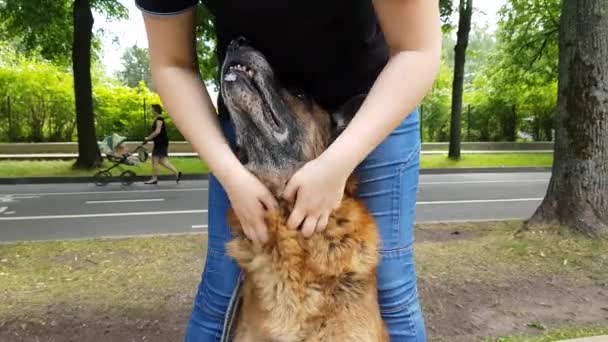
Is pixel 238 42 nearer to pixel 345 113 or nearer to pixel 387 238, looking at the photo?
pixel 345 113

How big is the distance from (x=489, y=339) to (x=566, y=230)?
2578 millimetres

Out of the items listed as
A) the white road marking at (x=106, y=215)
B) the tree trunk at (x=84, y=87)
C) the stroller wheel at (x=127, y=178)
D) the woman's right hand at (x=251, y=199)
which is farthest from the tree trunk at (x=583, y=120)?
the tree trunk at (x=84, y=87)

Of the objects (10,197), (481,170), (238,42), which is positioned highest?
(238,42)

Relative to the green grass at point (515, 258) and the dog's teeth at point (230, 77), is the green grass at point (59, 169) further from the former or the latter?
the dog's teeth at point (230, 77)

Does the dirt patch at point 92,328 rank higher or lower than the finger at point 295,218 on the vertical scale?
lower

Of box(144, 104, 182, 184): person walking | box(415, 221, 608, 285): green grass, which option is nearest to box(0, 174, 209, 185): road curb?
box(144, 104, 182, 184): person walking

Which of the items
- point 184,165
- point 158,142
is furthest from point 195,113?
point 184,165

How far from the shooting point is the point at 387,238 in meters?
1.74

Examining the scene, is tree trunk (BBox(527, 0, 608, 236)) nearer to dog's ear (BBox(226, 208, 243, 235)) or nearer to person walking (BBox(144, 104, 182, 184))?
dog's ear (BBox(226, 208, 243, 235))

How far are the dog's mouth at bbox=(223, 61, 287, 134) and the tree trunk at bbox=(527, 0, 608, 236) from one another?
554 cm

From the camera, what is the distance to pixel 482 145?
26344mm

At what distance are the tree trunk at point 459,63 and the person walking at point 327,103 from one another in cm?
1843

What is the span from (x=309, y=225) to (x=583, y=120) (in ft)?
18.3

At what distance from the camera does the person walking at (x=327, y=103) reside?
4.72 ft
